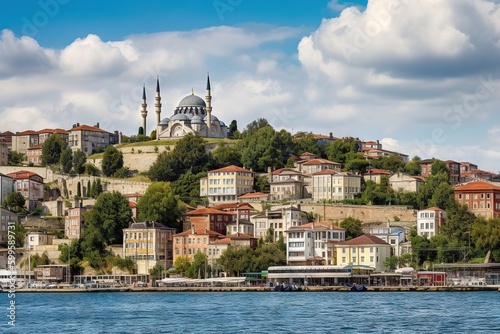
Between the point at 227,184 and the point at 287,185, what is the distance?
14.8 feet

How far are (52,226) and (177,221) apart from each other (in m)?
8.56

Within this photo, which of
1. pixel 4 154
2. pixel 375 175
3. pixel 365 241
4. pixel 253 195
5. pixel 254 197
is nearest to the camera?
pixel 365 241

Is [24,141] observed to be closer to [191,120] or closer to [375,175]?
[191,120]

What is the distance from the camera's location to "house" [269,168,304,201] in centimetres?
7962

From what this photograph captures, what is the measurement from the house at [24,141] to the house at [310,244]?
126ft

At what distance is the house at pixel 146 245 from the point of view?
72.2 meters

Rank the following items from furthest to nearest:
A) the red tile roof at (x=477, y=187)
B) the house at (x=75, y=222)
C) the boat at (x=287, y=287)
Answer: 1. the house at (x=75, y=222)
2. the red tile roof at (x=477, y=187)
3. the boat at (x=287, y=287)

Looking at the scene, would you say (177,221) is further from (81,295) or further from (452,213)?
(452,213)

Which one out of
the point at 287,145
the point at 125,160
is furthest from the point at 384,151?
the point at 125,160

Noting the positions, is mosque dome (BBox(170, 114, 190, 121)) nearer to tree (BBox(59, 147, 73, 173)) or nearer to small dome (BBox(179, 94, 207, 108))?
small dome (BBox(179, 94, 207, 108))

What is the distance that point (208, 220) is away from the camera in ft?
244

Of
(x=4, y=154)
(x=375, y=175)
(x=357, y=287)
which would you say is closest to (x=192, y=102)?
(x=4, y=154)

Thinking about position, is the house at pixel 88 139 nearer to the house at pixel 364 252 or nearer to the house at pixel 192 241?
the house at pixel 192 241

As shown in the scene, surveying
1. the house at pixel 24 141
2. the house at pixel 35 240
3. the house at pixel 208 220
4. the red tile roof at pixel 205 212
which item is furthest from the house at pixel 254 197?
the house at pixel 24 141
